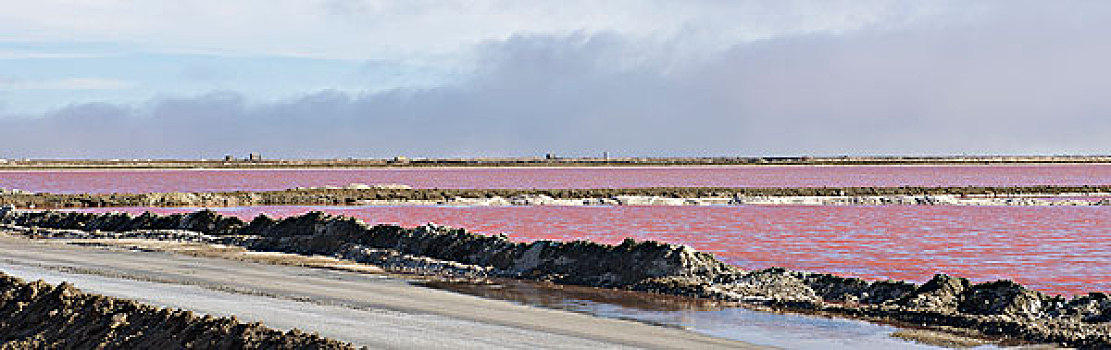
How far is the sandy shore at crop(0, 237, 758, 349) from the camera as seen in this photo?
14.7 meters

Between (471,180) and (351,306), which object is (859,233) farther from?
(471,180)

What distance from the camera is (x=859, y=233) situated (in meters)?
36.8

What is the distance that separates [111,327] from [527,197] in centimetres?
4867

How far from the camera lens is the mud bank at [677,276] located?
1672 centimetres

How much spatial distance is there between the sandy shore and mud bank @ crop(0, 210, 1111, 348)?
291cm

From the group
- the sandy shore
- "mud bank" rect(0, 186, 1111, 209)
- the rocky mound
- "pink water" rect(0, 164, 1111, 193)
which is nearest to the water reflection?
the sandy shore

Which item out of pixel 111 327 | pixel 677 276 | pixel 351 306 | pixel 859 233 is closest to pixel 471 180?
pixel 859 233

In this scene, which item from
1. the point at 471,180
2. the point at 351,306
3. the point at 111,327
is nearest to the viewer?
the point at 111,327

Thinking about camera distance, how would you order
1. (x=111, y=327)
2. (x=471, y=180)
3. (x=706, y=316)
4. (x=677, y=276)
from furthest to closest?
(x=471, y=180), (x=677, y=276), (x=706, y=316), (x=111, y=327)

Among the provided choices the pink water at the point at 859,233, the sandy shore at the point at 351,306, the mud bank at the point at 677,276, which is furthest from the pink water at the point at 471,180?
the sandy shore at the point at 351,306

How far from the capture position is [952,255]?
2861 centimetres

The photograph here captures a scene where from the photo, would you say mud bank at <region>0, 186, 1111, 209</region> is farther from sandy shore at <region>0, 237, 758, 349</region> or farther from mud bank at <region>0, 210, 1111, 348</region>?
sandy shore at <region>0, 237, 758, 349</region>

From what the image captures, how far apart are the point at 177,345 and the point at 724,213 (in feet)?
124

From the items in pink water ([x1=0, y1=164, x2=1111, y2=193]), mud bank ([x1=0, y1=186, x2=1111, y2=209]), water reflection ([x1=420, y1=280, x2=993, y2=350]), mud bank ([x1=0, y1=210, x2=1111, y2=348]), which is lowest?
water reflection ([x1=420, y1=280, x2=993, y2=350])
